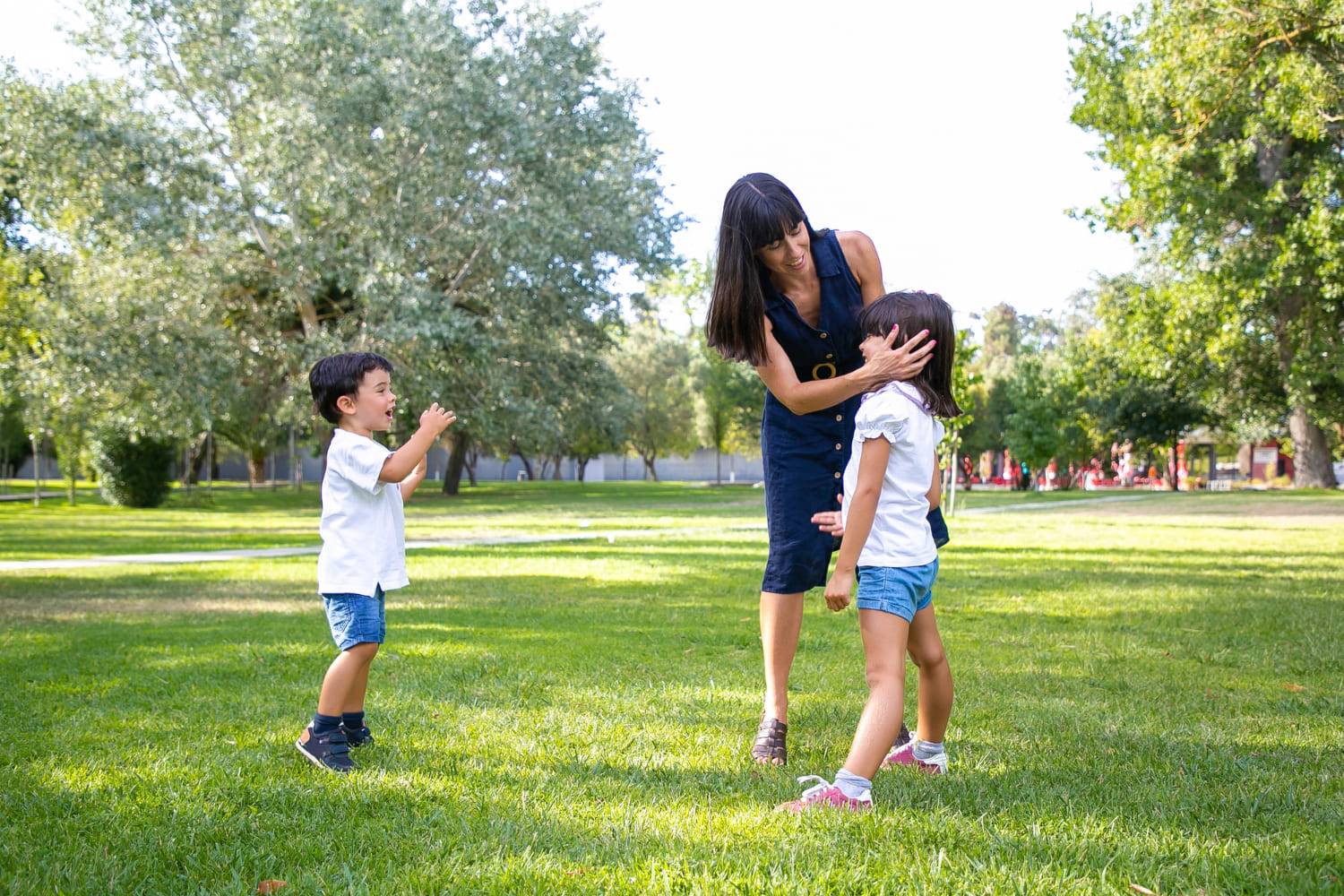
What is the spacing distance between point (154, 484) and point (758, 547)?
19.7 metres

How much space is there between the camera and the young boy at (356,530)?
146 inches

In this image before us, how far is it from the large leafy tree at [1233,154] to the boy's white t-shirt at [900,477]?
9853mm

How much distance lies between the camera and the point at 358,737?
12.7 feet

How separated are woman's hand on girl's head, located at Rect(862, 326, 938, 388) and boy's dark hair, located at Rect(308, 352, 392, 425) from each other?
1.69 m

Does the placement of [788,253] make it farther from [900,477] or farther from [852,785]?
[852,785]

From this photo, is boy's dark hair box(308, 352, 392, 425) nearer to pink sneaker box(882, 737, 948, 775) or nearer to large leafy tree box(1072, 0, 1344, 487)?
pink sneaker box(882, 737, 948, 775)

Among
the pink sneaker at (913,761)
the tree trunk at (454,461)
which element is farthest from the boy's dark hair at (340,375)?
the tree trunk at (454,461)

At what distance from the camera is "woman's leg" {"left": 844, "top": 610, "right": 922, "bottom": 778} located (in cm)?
307

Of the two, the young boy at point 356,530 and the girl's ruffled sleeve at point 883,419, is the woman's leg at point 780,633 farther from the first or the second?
the young boy at point 356,530

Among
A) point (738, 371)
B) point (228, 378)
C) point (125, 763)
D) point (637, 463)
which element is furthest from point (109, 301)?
point (637, 463)

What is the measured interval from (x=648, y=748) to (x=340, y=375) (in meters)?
1.69

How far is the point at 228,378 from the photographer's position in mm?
21812

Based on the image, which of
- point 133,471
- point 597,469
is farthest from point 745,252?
point 597,469

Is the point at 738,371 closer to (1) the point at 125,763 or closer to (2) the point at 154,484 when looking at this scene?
(2) the point at 154,484
